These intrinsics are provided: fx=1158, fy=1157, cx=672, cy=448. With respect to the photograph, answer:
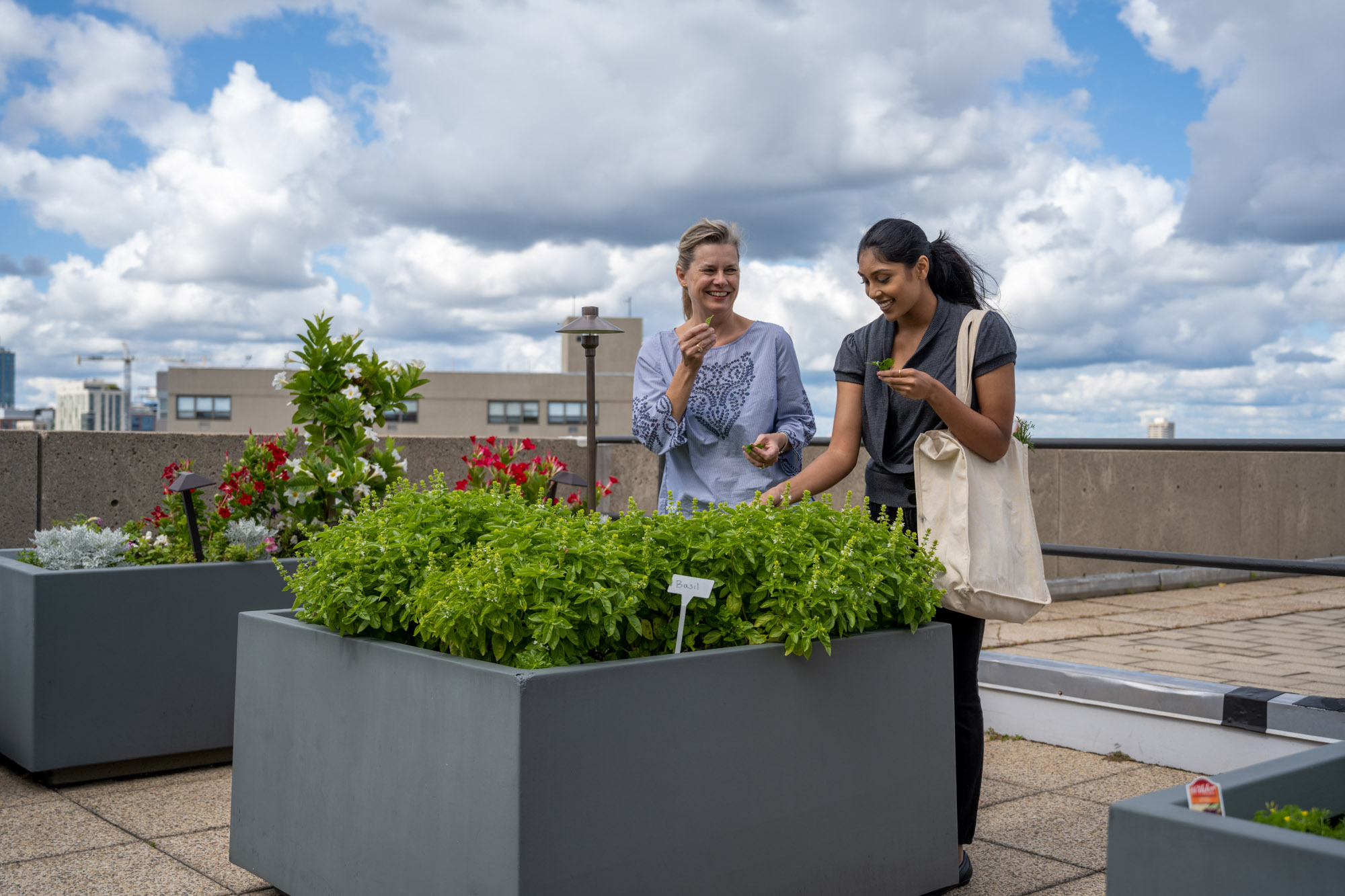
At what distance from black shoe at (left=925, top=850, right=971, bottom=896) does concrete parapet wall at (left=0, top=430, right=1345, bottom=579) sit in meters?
3.40

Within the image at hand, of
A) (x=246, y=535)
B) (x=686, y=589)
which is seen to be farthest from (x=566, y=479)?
(x=686, y=589)

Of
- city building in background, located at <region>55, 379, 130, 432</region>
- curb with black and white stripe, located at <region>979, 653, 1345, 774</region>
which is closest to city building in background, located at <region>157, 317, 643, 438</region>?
curb with black and white stripe, located at <region>979, 653, 1345, 774</region>

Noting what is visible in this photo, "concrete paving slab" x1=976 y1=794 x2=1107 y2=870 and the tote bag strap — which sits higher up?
the tote bag strap

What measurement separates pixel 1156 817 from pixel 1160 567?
9845 millimetres

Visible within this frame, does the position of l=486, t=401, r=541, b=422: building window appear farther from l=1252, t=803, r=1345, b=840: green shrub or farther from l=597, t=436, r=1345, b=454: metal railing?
l=1252, t=803, r=1345, b=840: green shrub

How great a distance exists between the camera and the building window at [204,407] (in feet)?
293

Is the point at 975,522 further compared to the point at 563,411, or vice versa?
the point at 563,411

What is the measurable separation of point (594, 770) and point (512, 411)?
3586 inches

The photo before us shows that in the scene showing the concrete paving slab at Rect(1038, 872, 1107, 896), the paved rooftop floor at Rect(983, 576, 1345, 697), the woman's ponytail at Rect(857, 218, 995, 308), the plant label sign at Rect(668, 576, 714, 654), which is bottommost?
the concrete paving slab at Rect(1038, 872, 1107, 896)

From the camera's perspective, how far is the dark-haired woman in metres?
3.01

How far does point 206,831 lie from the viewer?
3625mm

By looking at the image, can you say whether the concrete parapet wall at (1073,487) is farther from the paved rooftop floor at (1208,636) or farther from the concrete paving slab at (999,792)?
the concrete paving slab at (999,792)

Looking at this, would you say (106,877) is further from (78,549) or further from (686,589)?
(686,589)

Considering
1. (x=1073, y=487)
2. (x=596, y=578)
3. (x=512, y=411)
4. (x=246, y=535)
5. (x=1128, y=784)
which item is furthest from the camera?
(x=512, y=411)
